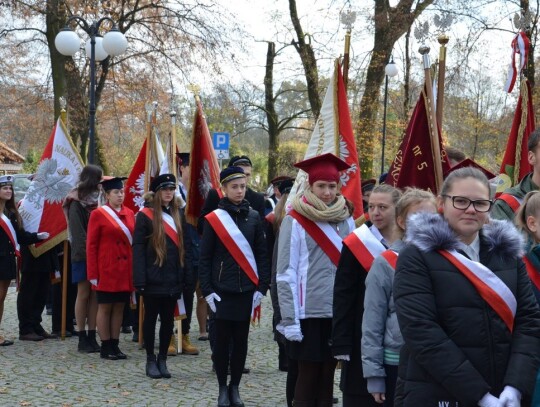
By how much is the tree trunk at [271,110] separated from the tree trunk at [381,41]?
5.68 meters

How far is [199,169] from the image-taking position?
1005 centimetres

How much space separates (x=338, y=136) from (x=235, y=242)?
1.41 metres

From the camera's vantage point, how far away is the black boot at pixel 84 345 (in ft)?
32.3

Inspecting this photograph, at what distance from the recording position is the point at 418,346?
11.2 feet

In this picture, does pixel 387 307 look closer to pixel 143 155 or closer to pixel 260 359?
pixel 260 359

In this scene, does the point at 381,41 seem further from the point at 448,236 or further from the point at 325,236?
the point at 448,236

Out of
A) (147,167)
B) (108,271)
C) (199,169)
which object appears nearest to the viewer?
(108,271)

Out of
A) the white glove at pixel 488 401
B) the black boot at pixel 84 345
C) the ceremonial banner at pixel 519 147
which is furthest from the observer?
the black boot at pixel 84 345

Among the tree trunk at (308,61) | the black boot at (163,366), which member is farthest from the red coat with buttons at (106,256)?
the tree trunk at (308,61)

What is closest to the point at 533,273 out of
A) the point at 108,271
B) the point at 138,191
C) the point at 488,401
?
the point at 488,401

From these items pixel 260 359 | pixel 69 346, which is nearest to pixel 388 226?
pixel 260 359

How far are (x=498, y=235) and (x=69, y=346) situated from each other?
24.9 feet

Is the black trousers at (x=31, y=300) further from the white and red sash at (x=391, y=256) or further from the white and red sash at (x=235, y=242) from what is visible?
the white and red sash at (x=391, y=256)

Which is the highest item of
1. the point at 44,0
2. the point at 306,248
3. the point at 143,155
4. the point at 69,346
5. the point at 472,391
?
the point at 44,0
